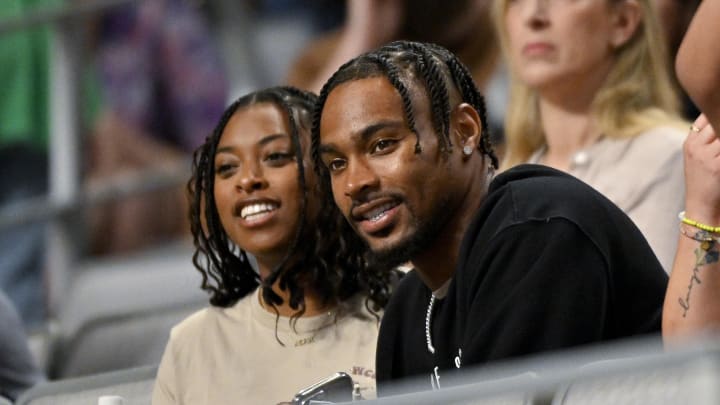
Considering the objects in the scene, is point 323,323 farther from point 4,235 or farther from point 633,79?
point 4,235

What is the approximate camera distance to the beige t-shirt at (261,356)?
2.45 metres

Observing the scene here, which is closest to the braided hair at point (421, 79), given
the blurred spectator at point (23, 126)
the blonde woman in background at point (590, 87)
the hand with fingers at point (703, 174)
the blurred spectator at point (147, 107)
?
the hand with fingers at point (703, 174)

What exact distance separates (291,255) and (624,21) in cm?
91

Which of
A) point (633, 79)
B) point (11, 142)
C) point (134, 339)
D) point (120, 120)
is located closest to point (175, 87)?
point (120, 120)

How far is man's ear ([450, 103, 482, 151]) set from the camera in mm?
2189

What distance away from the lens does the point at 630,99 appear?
2986 millimetres

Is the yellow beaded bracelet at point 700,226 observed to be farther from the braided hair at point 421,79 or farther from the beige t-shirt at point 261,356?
the beige t-shirt at point 261,356

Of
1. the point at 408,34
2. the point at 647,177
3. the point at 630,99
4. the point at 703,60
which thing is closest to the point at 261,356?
the point at 647,177

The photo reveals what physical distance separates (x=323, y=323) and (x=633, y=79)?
2.81 feet

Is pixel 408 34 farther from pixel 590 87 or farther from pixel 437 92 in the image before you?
pixel 437 92

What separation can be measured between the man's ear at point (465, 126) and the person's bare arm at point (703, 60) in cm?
49

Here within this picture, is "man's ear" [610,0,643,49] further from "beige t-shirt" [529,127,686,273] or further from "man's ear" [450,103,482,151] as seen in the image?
"man's ear" [450,103,482,151]

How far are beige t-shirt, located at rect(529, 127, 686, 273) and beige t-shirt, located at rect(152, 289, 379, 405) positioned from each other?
54 centimetres

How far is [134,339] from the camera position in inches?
143
